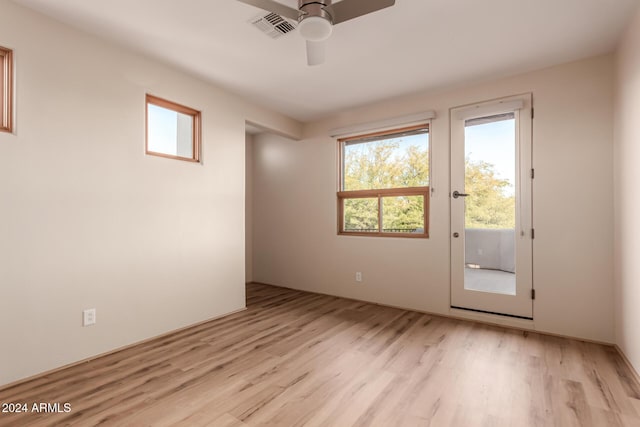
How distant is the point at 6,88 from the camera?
2.12 metres

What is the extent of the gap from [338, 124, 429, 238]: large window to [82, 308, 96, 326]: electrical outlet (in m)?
2.98

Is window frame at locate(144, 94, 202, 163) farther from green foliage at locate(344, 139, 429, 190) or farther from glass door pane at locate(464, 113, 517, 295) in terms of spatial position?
glass door pane at locate(464, 113, 517, 295)

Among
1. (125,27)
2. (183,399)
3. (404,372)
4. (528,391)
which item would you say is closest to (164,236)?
(183,399)

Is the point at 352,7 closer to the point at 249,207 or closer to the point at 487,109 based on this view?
the point at 487,109

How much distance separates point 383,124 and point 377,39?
154 centimetres

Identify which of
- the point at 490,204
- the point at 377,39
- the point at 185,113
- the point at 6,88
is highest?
the point at 377,39

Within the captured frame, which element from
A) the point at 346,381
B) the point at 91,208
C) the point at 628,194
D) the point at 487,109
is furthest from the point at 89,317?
the point at 628,194

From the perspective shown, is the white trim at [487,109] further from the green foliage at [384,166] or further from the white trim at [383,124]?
the green foliage at [384,166]

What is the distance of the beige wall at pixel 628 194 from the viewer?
2.21 meters

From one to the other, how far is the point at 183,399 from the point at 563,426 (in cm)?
220

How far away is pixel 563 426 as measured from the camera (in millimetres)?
1700

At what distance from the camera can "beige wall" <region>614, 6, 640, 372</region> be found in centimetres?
221

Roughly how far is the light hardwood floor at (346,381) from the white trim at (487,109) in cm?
227

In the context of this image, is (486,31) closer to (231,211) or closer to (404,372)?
(404,372)
